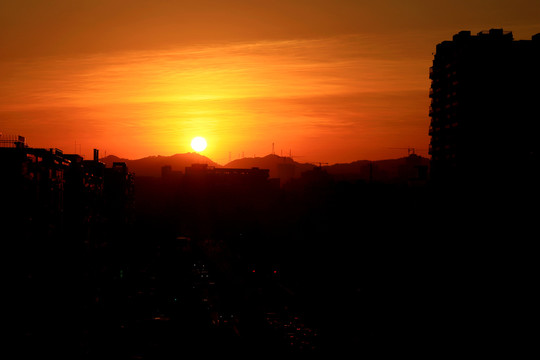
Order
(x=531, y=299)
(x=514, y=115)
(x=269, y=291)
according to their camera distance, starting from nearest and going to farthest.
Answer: (x=531, y=299) → (x=269, y=291) → (x=514, y=115)

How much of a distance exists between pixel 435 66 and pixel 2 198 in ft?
170

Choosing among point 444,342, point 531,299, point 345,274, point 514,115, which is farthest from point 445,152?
point 444,342

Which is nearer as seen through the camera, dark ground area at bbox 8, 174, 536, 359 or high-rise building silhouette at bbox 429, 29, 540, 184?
dark ground area at bbox 8, 174, 536, 359

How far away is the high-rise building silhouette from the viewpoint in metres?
58.0

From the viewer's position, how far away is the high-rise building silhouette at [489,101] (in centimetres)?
5803

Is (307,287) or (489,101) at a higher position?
(489,101)

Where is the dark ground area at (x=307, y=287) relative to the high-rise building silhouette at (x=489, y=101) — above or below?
below

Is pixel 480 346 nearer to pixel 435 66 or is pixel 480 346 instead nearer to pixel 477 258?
pixel 477 258

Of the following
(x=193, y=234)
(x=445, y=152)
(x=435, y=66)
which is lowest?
→ (x=193, y=234)

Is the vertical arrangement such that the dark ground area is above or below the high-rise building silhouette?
below

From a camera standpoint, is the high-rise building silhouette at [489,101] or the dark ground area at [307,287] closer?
the dark ground area at [307,287]

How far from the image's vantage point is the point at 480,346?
2719 centimetres

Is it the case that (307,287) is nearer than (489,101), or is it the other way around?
(307,287)

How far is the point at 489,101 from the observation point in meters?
60.1
